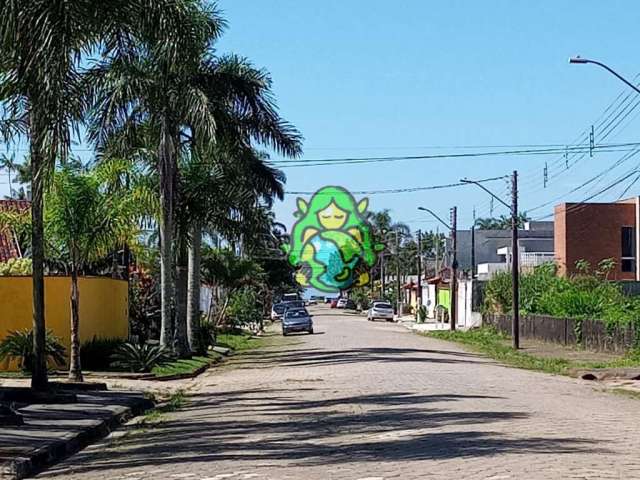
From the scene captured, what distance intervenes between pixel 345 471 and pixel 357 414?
21.4 feet

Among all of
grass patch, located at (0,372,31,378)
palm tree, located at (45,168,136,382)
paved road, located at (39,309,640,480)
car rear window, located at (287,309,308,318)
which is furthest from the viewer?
car rear window, located at (287,309,308,318)

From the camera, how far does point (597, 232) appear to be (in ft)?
237

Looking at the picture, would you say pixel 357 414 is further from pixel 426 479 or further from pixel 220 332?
pixel 220 332

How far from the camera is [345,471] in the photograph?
39.2 feet

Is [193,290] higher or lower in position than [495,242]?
lower

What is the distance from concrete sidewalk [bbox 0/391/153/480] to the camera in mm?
13297

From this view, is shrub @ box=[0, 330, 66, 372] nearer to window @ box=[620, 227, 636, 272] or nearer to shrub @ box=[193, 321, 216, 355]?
shrub @ box=[193, 321, 216, 355]

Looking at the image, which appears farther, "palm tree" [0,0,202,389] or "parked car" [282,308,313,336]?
"parked car" [282,308,313,336]

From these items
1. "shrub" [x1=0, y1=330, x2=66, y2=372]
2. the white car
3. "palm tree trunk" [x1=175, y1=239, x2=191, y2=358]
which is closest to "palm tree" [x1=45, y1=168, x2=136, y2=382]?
"shrub" [x1=0, y1=330, x2=66, y2=372]

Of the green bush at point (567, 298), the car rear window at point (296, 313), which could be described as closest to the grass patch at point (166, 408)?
the green bush at point (567, 298)

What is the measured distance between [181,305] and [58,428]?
20663mm

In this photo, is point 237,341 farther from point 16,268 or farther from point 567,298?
point 16,268

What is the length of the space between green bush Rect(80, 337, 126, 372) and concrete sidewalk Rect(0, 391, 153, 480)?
7.07m

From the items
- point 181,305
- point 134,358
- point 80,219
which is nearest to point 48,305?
point 134,358
